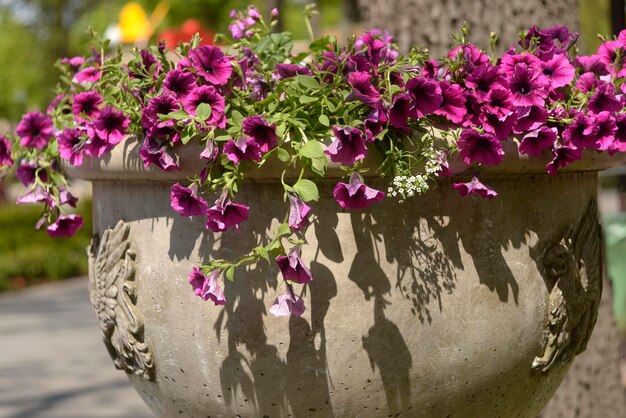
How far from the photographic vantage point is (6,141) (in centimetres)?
228

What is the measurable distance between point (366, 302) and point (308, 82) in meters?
0.45

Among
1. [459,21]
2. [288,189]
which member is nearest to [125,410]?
[459,21]

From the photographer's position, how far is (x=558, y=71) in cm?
201

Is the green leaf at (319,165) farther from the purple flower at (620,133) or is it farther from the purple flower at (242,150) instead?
the purple flower at (620,133)

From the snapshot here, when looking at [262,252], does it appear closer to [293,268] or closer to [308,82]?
[293,268]

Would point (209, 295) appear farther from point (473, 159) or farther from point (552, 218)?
point (552, 218)

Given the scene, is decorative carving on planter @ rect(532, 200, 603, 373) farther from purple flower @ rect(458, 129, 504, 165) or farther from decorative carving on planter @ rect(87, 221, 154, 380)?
decorative carving on planter @ rect(87, 221, 154, 380)

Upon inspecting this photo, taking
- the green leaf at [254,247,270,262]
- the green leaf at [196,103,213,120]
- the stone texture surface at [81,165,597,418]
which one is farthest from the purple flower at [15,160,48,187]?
the green leaf at [254,247,270,262]

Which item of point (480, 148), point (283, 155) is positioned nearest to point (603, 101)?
point (480, 148)

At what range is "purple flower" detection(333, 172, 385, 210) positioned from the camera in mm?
1780

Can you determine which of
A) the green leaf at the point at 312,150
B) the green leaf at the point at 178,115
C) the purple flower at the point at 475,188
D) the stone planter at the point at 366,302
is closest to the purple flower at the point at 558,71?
the stone planter at the point at 366,302

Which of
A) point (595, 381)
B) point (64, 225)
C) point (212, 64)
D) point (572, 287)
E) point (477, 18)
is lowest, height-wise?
point (595, 381)

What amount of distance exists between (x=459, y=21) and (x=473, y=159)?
144 cm

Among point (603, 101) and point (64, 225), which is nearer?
point (603, 101)
